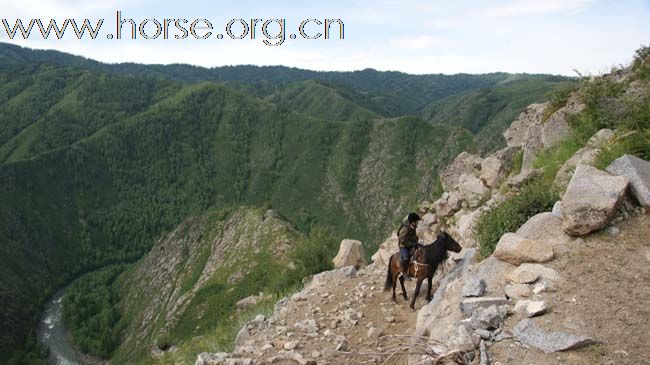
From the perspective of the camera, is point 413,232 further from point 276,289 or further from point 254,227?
point 254,227

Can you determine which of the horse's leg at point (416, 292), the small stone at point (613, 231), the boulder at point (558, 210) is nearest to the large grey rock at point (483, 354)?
the small stone at point (613, 231)

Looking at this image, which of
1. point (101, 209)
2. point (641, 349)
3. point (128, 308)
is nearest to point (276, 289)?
point (641, 349)

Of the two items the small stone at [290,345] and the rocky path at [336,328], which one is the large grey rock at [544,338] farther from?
the small stone at [290,345]

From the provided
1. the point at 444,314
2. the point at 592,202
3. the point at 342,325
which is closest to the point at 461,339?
the point at 444,314

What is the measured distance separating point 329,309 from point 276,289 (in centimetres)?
1044

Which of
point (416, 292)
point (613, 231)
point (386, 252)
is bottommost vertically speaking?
point (386, 252)

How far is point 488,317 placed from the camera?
7637 millimetres

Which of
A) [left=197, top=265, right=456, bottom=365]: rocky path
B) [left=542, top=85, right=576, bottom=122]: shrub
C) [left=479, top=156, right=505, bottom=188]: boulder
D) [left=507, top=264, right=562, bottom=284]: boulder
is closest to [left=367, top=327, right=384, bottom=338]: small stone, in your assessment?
[left=197, top=265, right=456, bottom=365]: rocky path

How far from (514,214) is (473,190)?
24.6 ft

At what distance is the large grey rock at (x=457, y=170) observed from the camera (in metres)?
22.4

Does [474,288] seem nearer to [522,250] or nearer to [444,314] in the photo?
[444,314]

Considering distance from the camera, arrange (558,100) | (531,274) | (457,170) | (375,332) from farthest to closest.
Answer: (457,170) < (558,100) < (375,332) < (531,274)

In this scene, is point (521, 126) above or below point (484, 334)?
above

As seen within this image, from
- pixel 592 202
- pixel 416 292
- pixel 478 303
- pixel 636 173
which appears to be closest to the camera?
pixel 478 303
